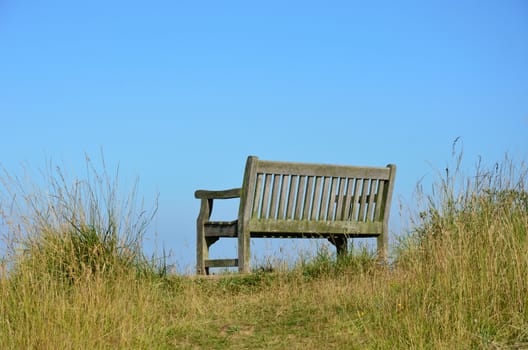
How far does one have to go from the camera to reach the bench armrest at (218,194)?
353 inches

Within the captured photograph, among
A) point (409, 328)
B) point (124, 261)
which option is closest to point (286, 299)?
point (124, 261)

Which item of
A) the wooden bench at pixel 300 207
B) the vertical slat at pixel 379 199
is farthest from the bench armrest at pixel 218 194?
the vertical slat at pixel 379 199

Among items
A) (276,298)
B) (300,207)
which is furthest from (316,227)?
(276,298)

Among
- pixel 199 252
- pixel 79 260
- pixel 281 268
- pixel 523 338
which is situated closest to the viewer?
pixel 523 338

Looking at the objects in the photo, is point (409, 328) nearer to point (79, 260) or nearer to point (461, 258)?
point (461, 258)

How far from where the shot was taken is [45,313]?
17.7 feet

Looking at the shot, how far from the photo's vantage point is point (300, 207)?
9312mm

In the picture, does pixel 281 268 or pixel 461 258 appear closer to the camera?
pixel 461 258

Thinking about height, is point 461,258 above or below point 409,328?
above

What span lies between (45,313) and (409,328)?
104 inches

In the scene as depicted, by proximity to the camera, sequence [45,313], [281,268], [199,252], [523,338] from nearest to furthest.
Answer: [523,338] < [45,313] < [281,268] < [199,252]

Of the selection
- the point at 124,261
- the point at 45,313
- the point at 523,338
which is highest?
the point at 124,261

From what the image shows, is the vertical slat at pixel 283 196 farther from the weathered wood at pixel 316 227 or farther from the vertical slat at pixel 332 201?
the vertical slat at pixel 332 201

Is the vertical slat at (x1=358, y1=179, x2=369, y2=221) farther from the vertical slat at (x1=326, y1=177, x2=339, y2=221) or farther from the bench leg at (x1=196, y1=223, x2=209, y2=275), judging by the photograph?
the bench leg at (x1=196, y1=223, x2=209, y2=275)
